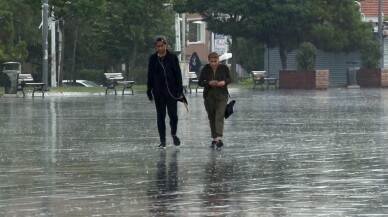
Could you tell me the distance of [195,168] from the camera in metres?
15.1

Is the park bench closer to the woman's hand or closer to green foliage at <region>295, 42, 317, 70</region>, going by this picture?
green foliage at <region>295, 42, 317, 70</region>

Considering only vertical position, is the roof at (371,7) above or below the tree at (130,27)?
above

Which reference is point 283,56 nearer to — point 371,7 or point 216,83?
point 371,7

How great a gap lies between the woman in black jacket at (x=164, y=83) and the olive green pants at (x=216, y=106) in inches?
20.6

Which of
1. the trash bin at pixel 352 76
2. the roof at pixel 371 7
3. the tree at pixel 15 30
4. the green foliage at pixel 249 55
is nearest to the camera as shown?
the tree at pixel 15 30

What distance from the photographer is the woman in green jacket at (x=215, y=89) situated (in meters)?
18.8

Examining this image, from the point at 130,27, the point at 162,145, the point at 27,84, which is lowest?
the point at 27,84

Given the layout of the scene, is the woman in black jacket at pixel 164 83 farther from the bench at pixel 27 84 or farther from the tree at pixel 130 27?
the tree at pixel 130 27

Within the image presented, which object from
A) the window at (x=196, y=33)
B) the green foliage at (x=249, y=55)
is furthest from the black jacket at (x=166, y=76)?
the window at (x=196, y=33)

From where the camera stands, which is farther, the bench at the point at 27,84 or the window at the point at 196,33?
the window at the point at 196,33

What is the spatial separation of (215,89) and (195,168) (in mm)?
3970

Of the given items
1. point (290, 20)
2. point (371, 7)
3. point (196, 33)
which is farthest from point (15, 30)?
point (196, 33)

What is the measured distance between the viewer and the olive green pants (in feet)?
61.7

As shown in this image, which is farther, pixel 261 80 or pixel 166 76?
pixel 261 80
